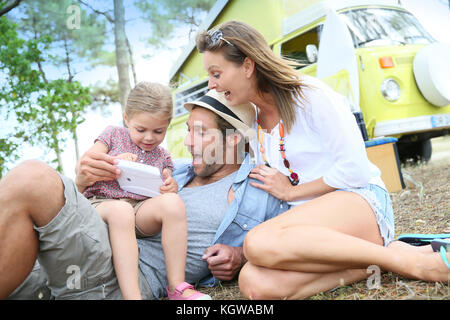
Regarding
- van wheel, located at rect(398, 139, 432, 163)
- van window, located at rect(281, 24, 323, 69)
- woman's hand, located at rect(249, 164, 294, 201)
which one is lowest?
van wheel, located at rect(398, 139, 432, 163)

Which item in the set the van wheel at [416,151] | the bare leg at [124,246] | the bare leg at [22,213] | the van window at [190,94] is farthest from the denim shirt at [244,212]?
the van wheel at [416,151]

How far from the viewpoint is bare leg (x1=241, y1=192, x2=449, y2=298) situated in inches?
56.7

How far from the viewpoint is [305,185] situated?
5.94 feet

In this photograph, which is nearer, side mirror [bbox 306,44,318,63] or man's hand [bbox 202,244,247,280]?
man's hand [bbox 202,244,247,280]

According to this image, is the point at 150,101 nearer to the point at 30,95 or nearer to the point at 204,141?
the point at 204,141

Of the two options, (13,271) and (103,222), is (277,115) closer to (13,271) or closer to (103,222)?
(103,222)

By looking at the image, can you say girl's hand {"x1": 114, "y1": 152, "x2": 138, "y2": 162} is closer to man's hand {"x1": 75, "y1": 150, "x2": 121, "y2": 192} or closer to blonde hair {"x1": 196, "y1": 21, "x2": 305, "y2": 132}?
man's hand {"x1": 75, "y1": 150, "x2": 121, "y2": 192}

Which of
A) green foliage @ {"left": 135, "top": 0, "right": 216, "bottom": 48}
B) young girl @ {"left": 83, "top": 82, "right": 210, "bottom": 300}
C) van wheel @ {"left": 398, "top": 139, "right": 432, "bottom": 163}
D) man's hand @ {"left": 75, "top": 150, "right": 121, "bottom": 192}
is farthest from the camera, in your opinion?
van wheel @ {"left": 398, "top": 139, "right": 432, "bottom": 163}

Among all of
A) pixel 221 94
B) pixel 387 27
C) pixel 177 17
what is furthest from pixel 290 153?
pixel 177 17

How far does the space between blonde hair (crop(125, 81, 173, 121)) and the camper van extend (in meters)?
2.00

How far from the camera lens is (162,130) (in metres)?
2.10

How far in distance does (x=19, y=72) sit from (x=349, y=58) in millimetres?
4504

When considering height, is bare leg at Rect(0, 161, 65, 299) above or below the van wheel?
above

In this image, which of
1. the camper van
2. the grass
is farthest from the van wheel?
the camper van
